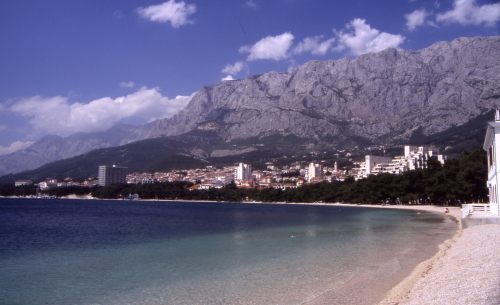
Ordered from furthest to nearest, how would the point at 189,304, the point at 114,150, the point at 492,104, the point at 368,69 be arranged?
the point at 114,150
the point at 368,69
the point at 492,104
the point at 189,304

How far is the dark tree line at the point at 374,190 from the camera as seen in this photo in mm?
45469

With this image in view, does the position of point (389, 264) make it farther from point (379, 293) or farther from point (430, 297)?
point (430, 297)

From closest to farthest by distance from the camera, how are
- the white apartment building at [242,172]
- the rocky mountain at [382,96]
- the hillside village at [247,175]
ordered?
1. the hillside village at [247,175]
2. the rocky mountain at [382,96]
3. the white apartment building at [242,172]

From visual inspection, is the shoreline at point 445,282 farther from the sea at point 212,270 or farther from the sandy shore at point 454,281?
the sea at point 212,270

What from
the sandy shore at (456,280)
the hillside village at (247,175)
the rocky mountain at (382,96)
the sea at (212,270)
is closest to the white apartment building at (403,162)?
the hillside village at (247,175)

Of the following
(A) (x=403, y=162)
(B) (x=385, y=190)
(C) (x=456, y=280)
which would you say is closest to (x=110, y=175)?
(A) (x=403, y=162)

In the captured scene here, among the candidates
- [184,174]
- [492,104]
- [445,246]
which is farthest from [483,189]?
[184,174]

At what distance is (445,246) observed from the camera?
1736 centimetres

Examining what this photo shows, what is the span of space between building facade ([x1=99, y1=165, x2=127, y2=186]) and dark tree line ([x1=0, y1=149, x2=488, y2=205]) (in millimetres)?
27180

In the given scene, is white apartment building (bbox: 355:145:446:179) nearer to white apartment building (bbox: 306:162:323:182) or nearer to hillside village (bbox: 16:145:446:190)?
hillside village (bbox: 16:145:446:190)

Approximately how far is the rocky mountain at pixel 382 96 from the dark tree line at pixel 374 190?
61917 mm

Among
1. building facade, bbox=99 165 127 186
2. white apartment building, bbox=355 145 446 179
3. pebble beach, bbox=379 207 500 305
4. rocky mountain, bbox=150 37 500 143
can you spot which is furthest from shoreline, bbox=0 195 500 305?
building facade, bbox=99 165 127 186

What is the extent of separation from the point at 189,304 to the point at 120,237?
18.0 metres

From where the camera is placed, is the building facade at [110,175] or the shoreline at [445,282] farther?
the building facade at [110,175]
